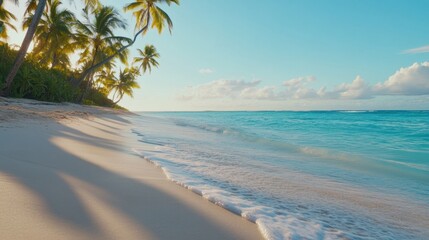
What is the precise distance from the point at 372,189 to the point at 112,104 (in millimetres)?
28942

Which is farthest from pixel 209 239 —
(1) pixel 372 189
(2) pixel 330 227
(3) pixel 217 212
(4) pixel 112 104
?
(4) pixel 112 104

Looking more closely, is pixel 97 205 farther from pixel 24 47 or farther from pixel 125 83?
pixel 125 83

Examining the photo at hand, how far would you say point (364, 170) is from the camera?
5277mm

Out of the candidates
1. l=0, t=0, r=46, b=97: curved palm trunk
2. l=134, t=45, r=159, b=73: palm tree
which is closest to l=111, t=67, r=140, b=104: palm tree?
l=134, t=45, r=159, b=73: palm tree

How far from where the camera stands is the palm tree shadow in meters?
1.46

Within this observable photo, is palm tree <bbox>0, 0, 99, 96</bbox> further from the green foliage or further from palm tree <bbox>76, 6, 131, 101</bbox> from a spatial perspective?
palm tree <bbox>76, 6, 131, 101</bbox>

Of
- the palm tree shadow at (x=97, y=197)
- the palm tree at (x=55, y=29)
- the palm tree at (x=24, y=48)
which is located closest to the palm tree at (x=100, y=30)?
the palm tree at (x=55, y=29)

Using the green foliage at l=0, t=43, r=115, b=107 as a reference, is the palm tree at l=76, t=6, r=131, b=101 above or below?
above

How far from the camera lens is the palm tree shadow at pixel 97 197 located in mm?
1460

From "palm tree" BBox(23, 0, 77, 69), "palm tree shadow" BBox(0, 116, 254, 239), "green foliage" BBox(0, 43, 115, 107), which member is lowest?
"palm tree shadow" BBox(0, 116, 254, 239)

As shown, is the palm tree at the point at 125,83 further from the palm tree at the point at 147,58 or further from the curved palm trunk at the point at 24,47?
the curved palm trunk at the point at 24,47

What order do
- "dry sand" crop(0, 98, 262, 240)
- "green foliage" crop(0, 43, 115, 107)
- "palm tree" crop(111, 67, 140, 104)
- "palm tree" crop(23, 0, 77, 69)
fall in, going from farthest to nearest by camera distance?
"palm tree" crop(111, 67, 140, 104)
"palm tree" crop(23, 0, 77, 69)
"green foliage" crop(0, 43, 115, 107)
"dry sand" crop(0, 98, 262, 240)

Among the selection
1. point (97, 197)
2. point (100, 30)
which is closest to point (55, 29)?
point (100, 30)

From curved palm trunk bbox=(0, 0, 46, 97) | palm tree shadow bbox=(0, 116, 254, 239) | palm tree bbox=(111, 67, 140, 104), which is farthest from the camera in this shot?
palm tree bbox=(111, 67, 140, 104)
